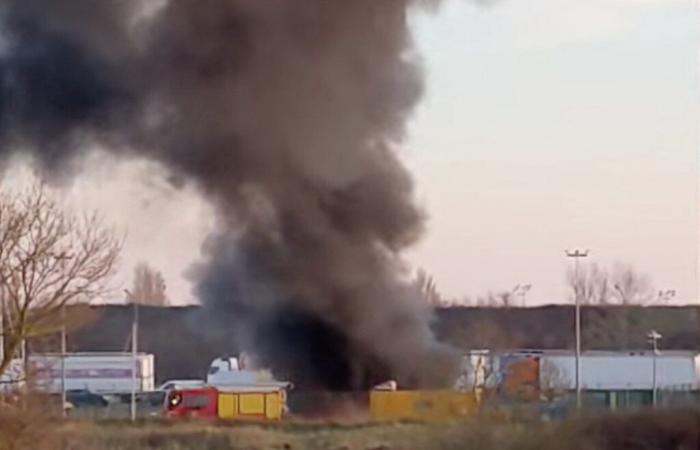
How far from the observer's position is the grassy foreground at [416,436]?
24422 millimetres

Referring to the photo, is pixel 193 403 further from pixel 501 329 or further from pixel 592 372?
pixel 501 329

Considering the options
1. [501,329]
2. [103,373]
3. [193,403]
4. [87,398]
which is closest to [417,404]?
[193,403]

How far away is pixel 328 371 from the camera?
139 feet

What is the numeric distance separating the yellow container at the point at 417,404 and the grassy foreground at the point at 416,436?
3270mm

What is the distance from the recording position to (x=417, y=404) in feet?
128

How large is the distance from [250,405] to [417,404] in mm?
7390

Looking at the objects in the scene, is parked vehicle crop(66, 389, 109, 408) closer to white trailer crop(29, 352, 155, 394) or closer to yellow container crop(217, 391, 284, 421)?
white trailer crop(29, 352, 155, 394)

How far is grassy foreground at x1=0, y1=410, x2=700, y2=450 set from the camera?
24.4 meters

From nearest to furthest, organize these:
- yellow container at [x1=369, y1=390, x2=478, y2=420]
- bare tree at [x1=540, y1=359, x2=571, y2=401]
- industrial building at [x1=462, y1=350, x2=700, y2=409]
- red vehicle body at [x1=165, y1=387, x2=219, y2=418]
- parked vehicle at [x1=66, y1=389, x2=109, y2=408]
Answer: yellow container at [x1=369, y1=390, x2=478, y2=420], red vehicle body at [x1=165, y1=387, x2=219, y2=418], industrial building at [x1=462, y1=350, x2=700, y2=409], bare tree at [x1=540, y1=359, x2=571, y2=401], parked vehicle at [x1=66, y1=389, x2=109, y2=408]

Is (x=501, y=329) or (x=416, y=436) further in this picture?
(x=501, y=329)

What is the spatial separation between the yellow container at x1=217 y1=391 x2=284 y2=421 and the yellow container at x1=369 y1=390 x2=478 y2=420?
10.00 ft

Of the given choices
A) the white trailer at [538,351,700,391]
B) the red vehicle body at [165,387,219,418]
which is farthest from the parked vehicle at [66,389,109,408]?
the white trailer at [538,351,700,391]

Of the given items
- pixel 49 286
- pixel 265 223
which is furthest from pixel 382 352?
pixel 49 286

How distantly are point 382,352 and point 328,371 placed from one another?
→ 1.60 m
